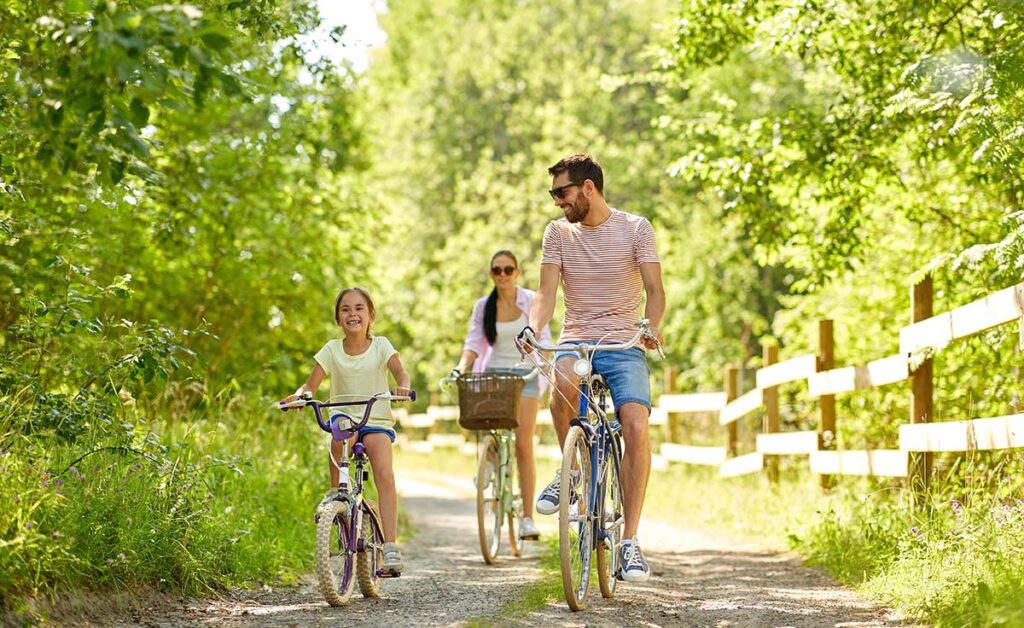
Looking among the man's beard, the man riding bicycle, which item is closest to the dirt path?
the man riding bicycle

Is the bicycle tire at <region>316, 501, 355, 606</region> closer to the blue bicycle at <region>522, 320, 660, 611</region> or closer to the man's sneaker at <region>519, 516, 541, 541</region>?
the blue bicycle at <region>522, 320, 660, 611</region>

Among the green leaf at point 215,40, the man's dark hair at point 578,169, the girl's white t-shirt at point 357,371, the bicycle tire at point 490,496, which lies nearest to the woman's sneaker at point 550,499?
the girl's white t-shirt at point 357,371

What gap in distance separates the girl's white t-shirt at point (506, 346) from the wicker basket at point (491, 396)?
557 millimetres

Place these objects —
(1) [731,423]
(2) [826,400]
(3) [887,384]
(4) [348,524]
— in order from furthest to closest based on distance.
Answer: (1) [731,423], (2) [826,400], (3) [887,384], (4) [348,524]

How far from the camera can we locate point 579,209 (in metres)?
6.30

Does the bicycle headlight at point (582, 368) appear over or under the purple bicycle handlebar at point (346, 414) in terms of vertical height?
over

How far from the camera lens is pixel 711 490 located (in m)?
13.3

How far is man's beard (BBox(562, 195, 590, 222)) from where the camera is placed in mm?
6293

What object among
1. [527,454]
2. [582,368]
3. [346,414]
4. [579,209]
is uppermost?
[579,209]

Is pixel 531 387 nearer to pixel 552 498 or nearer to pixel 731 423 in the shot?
pixel 552 498

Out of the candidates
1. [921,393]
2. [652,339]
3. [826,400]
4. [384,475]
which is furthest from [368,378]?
[826,400]

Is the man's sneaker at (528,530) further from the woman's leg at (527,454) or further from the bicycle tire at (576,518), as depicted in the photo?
the bicycle tire at (576,518)

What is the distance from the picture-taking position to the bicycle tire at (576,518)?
572 cm

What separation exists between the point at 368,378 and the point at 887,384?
5.60 m
